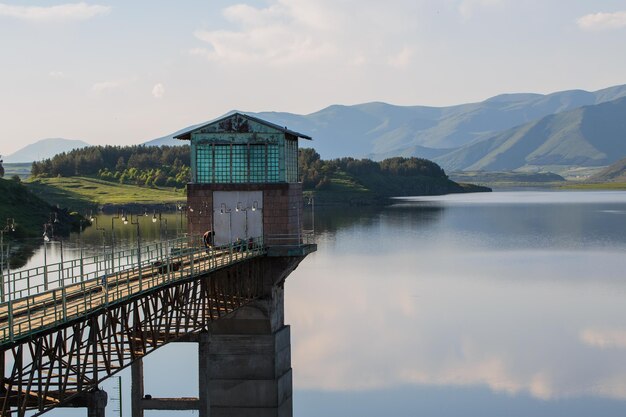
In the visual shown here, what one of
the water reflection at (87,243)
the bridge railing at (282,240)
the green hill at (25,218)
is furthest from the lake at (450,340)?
the green hill at (25,218)

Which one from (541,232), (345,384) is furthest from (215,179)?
(541,232)

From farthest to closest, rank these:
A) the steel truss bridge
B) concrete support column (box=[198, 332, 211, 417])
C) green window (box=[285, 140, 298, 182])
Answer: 1. green window (box=[285, 140, 298, 182])
2. concrete support column (box=[198, 332, 211, 417])
3. the steel truss bridge

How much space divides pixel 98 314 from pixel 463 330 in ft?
198

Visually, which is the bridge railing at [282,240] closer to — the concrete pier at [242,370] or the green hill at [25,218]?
the concrete pier at [242,370]

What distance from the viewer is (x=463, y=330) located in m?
89.4

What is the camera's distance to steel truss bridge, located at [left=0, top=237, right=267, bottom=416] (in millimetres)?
30734

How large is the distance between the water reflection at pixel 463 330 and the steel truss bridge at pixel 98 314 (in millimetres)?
18048

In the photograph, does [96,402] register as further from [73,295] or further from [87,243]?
[87,243]

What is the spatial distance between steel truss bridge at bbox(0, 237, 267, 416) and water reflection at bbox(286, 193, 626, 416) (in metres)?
18.0

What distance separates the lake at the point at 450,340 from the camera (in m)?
68.2

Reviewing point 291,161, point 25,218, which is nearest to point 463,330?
point 291,161

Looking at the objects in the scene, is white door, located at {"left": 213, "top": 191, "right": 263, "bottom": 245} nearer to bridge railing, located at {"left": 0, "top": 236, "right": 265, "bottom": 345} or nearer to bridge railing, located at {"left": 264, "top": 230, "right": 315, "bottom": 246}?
bridge railing, located at {"left": 264, "top": 230, "right": 315, "bottom": 246}

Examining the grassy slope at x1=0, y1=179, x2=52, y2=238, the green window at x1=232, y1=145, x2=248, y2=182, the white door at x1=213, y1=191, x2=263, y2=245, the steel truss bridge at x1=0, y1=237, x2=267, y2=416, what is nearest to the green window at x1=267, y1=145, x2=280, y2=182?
the white door at x1=213, y1=191, x2=263, y2=245

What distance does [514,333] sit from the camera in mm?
87562
